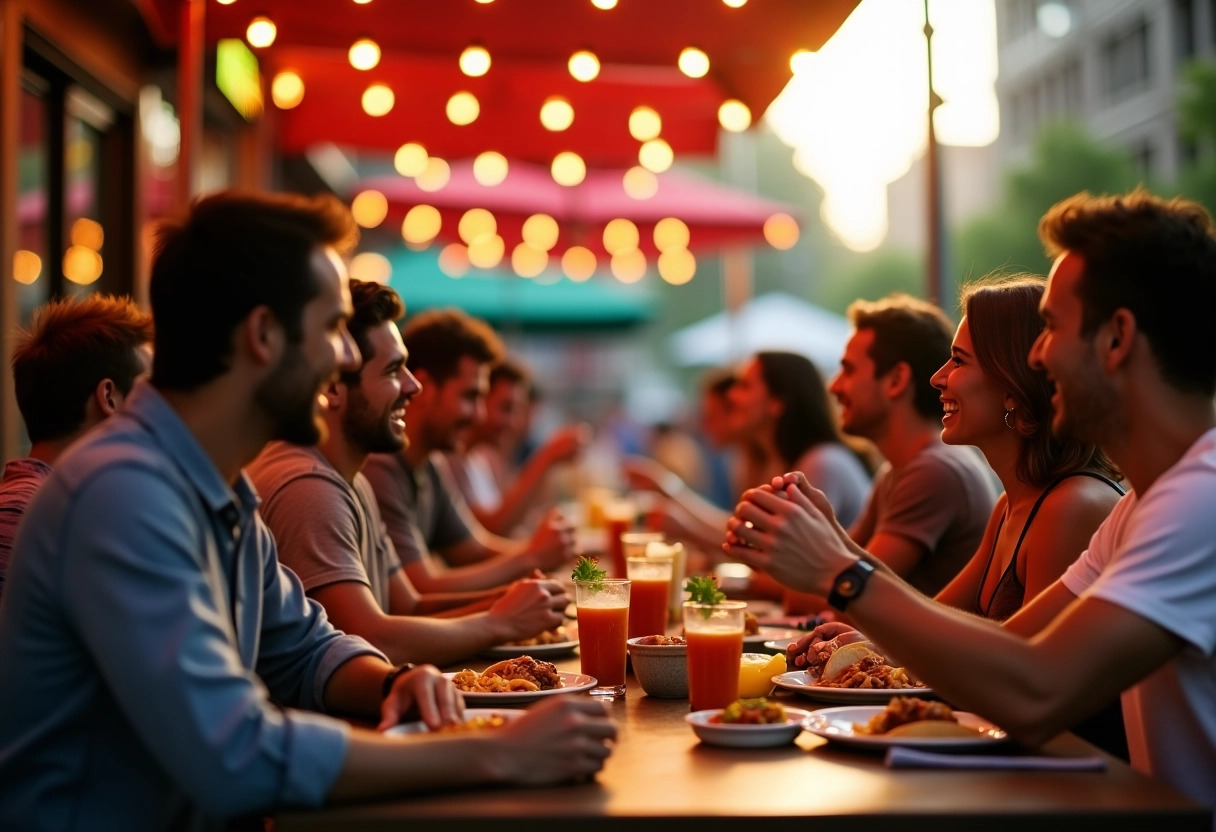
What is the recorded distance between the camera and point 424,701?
6.33ft

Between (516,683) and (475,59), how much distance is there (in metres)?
3.14

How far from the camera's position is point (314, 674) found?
86.0 inches

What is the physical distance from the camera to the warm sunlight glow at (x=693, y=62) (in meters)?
4.58

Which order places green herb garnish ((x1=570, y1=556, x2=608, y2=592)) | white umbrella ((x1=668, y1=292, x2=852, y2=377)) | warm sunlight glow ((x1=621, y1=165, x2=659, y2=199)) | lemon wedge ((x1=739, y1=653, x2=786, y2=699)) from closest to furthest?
lemon wedge ((x1=739, y1=653, x2=786, y2=699)) → green herb garnish ((x1=570, y1=556, x2=608, y2=592)) → warm sunlight glow ((x1=621, y1=165, x2=659, y2=199)) → white umbrella ((x1=668, y1=292, x2=852, y2=377))

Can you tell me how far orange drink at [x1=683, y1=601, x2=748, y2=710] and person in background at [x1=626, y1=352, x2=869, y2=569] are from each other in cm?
290

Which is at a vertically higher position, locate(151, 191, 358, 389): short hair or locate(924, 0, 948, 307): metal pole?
locate(924, 0, 948, 307): metal pole

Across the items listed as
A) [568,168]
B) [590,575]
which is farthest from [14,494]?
[568,168]

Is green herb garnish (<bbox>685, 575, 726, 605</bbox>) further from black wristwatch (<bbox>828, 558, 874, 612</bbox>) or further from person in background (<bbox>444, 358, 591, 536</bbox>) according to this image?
person in background (<bbox>444, 358, 591, 536</bbox>)

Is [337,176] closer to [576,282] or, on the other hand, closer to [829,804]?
[576,282]

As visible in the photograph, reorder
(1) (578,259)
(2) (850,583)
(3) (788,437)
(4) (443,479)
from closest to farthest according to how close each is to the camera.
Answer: (2) (850,583)
(4) (443,479)
(3) (788,437)
(1) (578,259)

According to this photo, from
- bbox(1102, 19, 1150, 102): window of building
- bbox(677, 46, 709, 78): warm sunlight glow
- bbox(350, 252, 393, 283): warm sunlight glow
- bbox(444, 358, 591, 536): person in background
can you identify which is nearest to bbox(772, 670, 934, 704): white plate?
bbox(677, 46, 709, 78): warm sunlight glow

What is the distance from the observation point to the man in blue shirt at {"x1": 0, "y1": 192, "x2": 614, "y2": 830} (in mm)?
1554

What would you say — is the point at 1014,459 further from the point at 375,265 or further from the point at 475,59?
the point at 375,265

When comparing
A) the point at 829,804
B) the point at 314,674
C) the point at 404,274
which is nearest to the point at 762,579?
the point at 314,674
